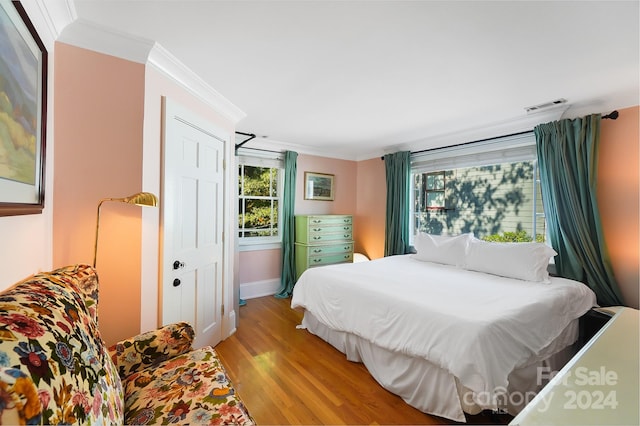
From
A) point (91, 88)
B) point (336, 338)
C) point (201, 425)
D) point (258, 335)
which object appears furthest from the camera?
point (258, 335)

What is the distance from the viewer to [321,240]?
4461mm

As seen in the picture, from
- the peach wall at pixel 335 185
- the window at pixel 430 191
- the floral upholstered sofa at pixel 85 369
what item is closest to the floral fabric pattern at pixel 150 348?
the floral upholstered sofa at pixel 85 369

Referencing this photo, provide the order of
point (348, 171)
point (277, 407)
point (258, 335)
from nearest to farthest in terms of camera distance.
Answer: point (277, 407)
point (258, 335)
point (348, 171)

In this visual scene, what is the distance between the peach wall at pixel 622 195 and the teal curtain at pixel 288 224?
3.63m

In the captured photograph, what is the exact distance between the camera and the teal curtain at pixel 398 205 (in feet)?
14.3

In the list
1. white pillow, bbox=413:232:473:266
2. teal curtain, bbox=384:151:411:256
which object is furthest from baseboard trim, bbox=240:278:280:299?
white pillow, bbox=413:232:473:266

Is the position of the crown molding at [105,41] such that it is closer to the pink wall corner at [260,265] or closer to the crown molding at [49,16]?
the crown molding at [49,16]

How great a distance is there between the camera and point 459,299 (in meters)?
2.07

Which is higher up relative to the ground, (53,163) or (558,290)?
(53,163)

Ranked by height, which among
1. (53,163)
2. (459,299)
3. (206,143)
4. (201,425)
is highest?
(206,143)

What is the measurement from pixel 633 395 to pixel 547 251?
1.78 metres

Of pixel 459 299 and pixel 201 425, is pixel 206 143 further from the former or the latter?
pixel 459 299

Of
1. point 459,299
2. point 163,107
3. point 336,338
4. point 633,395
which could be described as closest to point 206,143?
point 163,107

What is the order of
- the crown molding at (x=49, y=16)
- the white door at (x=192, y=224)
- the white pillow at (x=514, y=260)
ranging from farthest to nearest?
the white pillow at (x=514, y=260), the white door at (x=192, y=224), the crown molding at (x=49, y=16)
